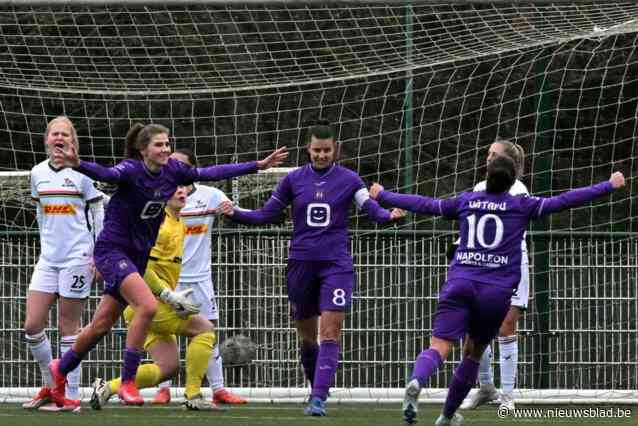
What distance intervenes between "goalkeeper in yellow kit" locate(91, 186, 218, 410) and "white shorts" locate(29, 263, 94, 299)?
0.40m

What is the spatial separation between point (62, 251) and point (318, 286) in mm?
1758

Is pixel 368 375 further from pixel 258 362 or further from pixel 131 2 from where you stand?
pixel 131 2

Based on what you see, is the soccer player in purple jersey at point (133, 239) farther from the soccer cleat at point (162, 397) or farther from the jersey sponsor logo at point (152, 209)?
the soccer cleat at point (162, 397)

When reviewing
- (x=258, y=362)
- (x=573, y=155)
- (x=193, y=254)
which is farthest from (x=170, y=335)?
(x=573, y=155)

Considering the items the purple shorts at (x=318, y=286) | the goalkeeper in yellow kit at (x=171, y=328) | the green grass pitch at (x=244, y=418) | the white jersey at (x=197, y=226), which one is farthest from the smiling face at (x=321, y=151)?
the green grass pitch at (x=244, y=418)

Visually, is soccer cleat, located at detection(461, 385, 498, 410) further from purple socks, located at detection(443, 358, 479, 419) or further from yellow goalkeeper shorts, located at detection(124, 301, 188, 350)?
purple socks, located at detection(443, 358, 479, 419)

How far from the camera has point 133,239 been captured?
30.7 ft

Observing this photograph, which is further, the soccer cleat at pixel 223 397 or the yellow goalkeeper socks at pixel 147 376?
the soccer cleat at pixel 223 397

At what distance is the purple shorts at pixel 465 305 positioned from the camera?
8031 mm

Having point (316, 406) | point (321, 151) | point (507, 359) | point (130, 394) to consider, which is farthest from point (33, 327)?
point (507, 359)

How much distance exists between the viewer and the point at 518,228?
8164mm

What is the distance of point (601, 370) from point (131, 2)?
4828mm

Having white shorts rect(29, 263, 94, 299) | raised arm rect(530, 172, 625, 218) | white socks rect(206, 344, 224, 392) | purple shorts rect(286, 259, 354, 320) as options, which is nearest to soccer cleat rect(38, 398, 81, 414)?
white shorts rect(29, 263, 94, 299)

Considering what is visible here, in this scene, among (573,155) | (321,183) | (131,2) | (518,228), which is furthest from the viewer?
(573,155)
